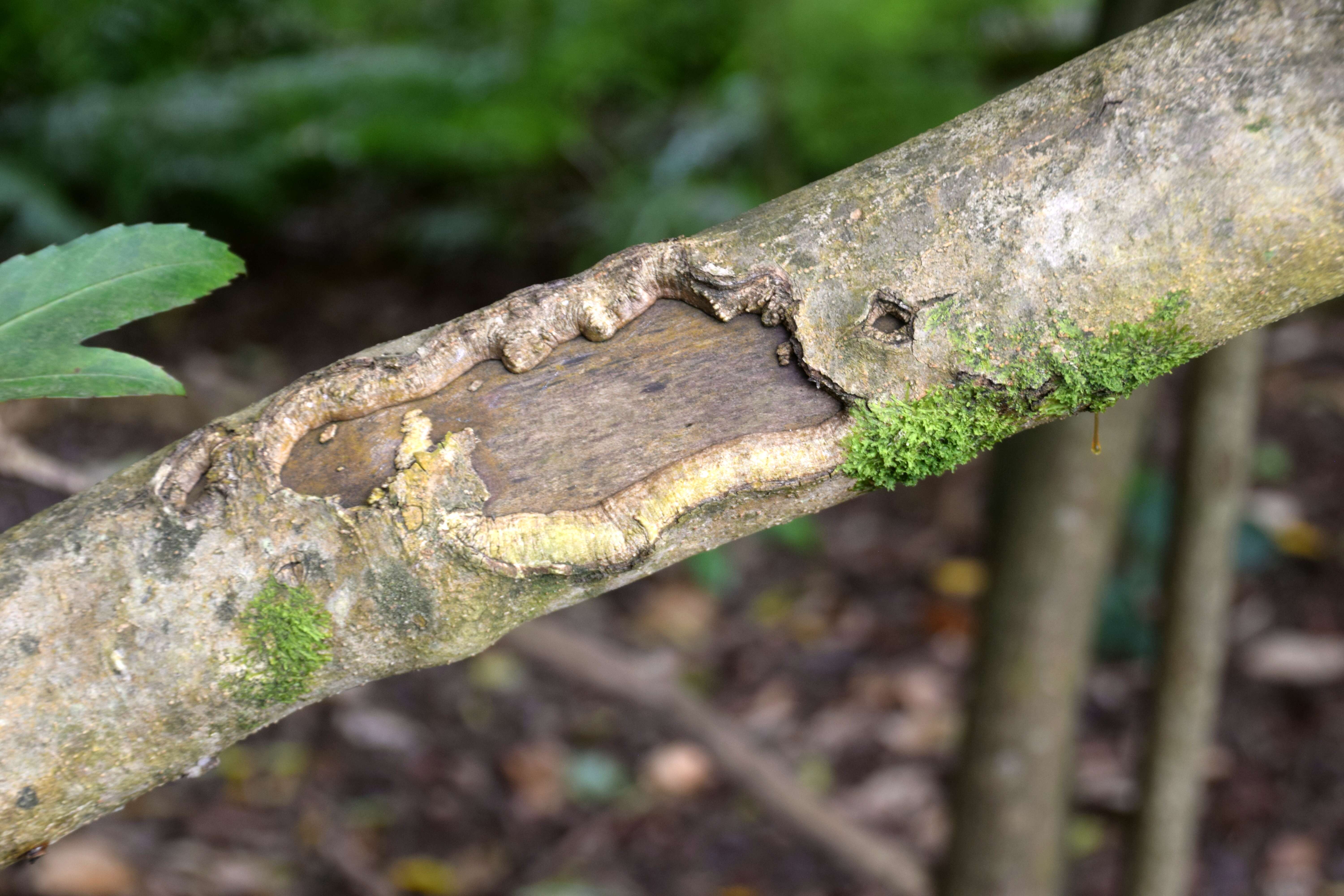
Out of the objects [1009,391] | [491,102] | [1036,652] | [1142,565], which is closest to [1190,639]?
[1036,652]

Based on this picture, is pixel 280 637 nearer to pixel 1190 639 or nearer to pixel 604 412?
pixel 604 412

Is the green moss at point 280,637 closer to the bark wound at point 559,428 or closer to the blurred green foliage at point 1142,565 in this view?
the bark wound at point 559,428

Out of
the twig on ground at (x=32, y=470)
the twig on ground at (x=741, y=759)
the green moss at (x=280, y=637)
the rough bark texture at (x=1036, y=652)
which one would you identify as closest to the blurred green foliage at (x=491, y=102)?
the twig on ground at (x=741, y=759)

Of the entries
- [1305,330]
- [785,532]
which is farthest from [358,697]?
[1305,330]

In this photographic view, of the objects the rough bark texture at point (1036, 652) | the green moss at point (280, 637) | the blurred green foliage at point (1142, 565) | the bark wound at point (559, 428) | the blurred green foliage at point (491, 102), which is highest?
the blurred green foliage at point (491, 102)

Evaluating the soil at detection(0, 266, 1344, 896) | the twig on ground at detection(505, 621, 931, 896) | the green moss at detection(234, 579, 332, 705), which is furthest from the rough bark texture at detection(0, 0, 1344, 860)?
the soil at detection(0, 266, 1344, 896)

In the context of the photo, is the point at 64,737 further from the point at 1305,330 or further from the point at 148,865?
the point at 1305,330
